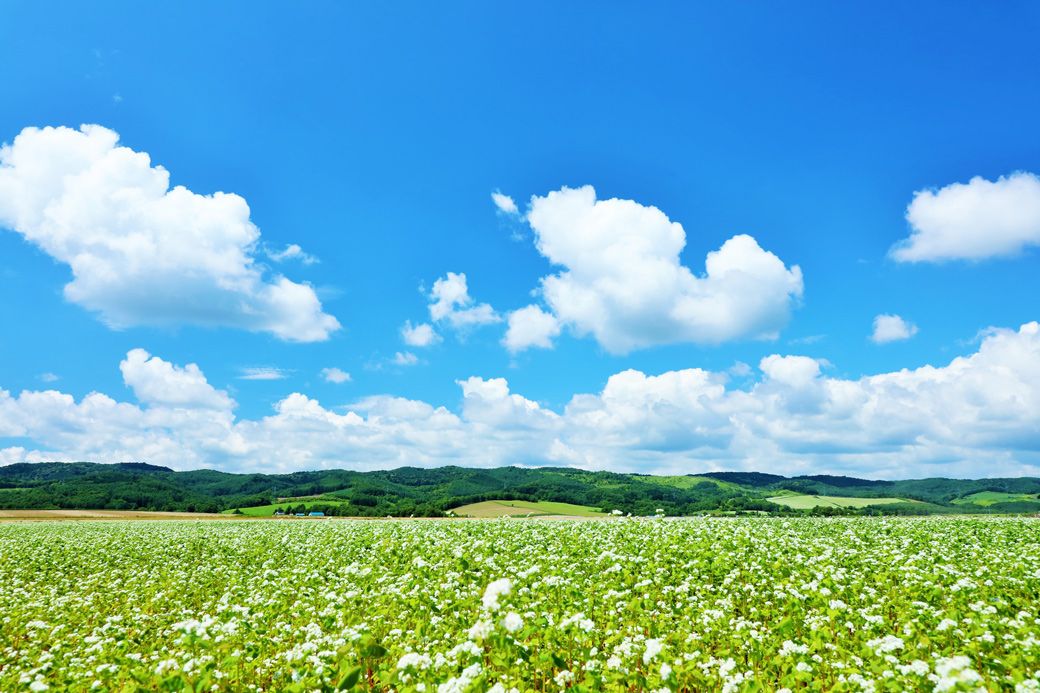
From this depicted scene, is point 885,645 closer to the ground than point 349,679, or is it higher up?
closer to the ground

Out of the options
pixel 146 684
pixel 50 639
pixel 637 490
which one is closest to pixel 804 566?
pixel 146 684

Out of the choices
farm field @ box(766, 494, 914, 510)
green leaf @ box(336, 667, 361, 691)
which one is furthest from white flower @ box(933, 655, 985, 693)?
farm field @ box(766, 494, 914, 510)

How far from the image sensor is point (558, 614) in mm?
11594

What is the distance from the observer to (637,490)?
190 meters

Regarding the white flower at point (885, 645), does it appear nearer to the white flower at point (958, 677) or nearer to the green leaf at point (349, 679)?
the white flower at point (958, 677)

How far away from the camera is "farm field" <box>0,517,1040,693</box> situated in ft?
27.5

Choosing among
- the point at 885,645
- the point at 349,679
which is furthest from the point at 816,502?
the point at 349,679

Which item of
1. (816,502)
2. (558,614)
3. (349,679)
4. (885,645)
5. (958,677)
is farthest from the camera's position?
(816,502)

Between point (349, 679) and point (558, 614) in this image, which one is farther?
point (558, 614)

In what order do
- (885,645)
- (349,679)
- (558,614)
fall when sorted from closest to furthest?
(349,679), (885,645), (558,614)

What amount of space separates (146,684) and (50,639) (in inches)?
423

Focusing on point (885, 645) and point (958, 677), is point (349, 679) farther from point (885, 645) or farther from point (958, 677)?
point (885, 645)

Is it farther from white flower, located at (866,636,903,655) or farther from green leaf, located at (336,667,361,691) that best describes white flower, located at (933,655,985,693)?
green leaf, located at (336,667,361,691)

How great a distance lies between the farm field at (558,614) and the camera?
8.39m
